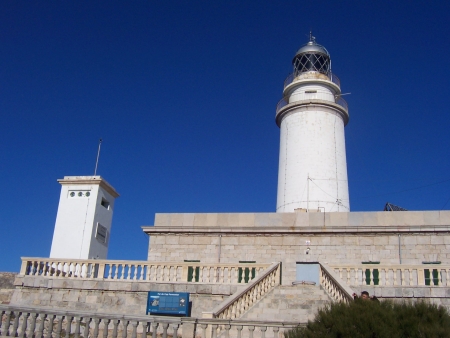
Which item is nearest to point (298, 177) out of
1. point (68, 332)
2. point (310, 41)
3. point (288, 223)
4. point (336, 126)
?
point (336, 126)

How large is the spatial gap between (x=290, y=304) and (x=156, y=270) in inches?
187

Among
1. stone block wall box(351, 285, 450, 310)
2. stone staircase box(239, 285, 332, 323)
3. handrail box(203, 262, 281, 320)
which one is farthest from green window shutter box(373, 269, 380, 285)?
handrail box(203, 262, 281, 320)

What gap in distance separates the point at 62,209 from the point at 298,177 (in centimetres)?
1252

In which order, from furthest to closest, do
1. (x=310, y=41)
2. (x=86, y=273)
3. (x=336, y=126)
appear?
(x=310, y=41) → (x=336, y=126) → (x=86, y=273)

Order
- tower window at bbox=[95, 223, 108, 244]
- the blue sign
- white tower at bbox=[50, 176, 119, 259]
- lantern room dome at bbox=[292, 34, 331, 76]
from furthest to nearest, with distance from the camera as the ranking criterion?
lantern room dome at bbox=[292, 34, 331, 76] < tower window at bbox=[95, 223, 108, 244] < white tower at bbox=[50, 176, 119, 259] < the blue sign

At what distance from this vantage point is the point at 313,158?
2336cm

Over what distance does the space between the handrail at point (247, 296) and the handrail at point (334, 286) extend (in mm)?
1469

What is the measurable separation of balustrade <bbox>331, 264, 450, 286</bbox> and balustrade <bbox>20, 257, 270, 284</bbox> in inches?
102

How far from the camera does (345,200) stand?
75.3 feet

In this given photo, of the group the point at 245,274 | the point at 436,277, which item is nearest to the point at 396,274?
the point at 436,277

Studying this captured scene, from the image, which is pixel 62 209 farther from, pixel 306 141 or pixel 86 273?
pixel 306 141

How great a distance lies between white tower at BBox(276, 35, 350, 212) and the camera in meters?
22.8

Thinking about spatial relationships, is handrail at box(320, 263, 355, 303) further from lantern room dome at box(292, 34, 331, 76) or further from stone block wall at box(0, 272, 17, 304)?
lantern room dome at box(292, 34, 331, 76)

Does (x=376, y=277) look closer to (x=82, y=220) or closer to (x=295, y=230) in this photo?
(x=295, y=230)
